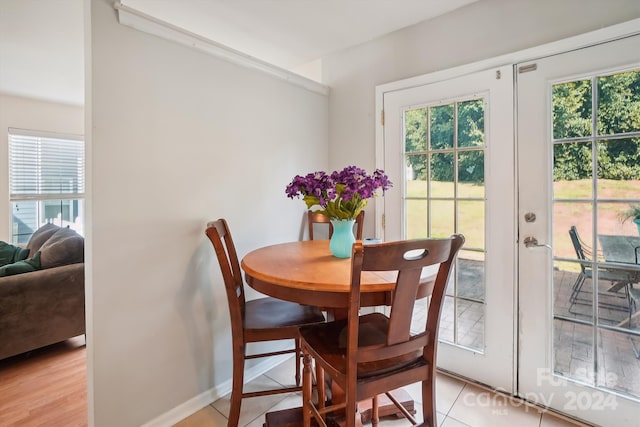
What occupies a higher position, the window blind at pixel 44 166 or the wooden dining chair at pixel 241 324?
the window blind at pixel 44 166

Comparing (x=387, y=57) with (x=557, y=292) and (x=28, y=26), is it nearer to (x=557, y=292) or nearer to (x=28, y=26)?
(x=557, y=292)

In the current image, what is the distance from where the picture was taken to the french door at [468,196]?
72.4 inches

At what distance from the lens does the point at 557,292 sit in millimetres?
1704

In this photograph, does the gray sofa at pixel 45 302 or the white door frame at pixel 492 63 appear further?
the gray sofa at pixel 45 302

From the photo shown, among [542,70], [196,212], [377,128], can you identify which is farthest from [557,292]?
[196,212]

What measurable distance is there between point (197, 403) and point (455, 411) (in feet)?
4.81

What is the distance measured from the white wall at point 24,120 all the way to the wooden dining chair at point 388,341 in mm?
4681

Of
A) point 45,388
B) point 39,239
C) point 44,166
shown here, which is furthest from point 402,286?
point 44,166

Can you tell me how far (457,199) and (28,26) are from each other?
324 cm

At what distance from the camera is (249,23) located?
84.5 inches

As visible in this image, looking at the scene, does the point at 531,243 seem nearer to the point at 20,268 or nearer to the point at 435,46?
the point at 435,46

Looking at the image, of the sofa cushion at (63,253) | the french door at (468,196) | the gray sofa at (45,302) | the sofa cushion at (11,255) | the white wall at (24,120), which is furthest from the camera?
the white wall at (24,120)

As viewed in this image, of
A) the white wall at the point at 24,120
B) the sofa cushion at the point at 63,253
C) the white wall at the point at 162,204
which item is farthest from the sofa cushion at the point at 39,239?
the white wall at the point at 162,204

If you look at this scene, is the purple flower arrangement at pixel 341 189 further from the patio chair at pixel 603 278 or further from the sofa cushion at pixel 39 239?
the sofa cushion at pixel 39 239
